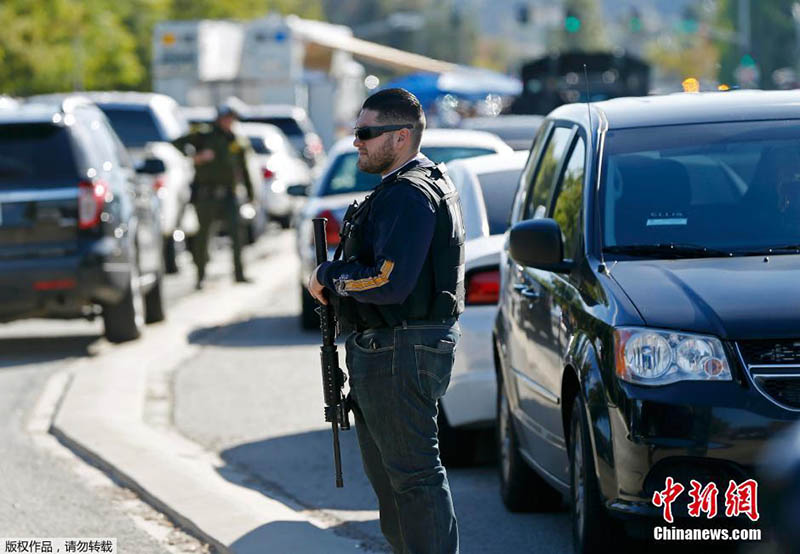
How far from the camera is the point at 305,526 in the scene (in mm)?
7555

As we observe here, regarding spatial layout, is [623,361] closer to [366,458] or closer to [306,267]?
[366,458]

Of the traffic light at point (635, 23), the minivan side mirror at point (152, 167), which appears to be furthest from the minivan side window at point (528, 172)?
the traffic light at point (635, 23)

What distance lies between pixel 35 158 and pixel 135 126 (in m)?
9.02

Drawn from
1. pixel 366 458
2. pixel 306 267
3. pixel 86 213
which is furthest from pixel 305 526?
pixel 306 267

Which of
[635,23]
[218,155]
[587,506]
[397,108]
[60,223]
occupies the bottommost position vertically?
[635,23]

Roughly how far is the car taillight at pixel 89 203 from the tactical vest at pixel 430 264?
27.9 ft

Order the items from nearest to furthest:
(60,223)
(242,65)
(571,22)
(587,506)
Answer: (587,506)
(60,223)
(571,22)
(242,65)

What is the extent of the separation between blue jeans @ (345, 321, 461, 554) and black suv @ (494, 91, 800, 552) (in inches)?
26.2

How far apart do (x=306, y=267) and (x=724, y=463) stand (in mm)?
10338

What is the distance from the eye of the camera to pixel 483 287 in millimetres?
9078

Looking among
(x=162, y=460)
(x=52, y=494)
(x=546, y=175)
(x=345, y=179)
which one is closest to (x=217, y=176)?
(x=345, y=179)

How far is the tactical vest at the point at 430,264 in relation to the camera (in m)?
5.57

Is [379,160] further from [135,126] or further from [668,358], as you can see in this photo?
[135,126]

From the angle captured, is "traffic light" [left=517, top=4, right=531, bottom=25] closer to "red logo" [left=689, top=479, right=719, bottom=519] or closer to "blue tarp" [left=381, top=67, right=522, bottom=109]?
"blue tarp" [left=381, top=67, right=522, bottom=109]
